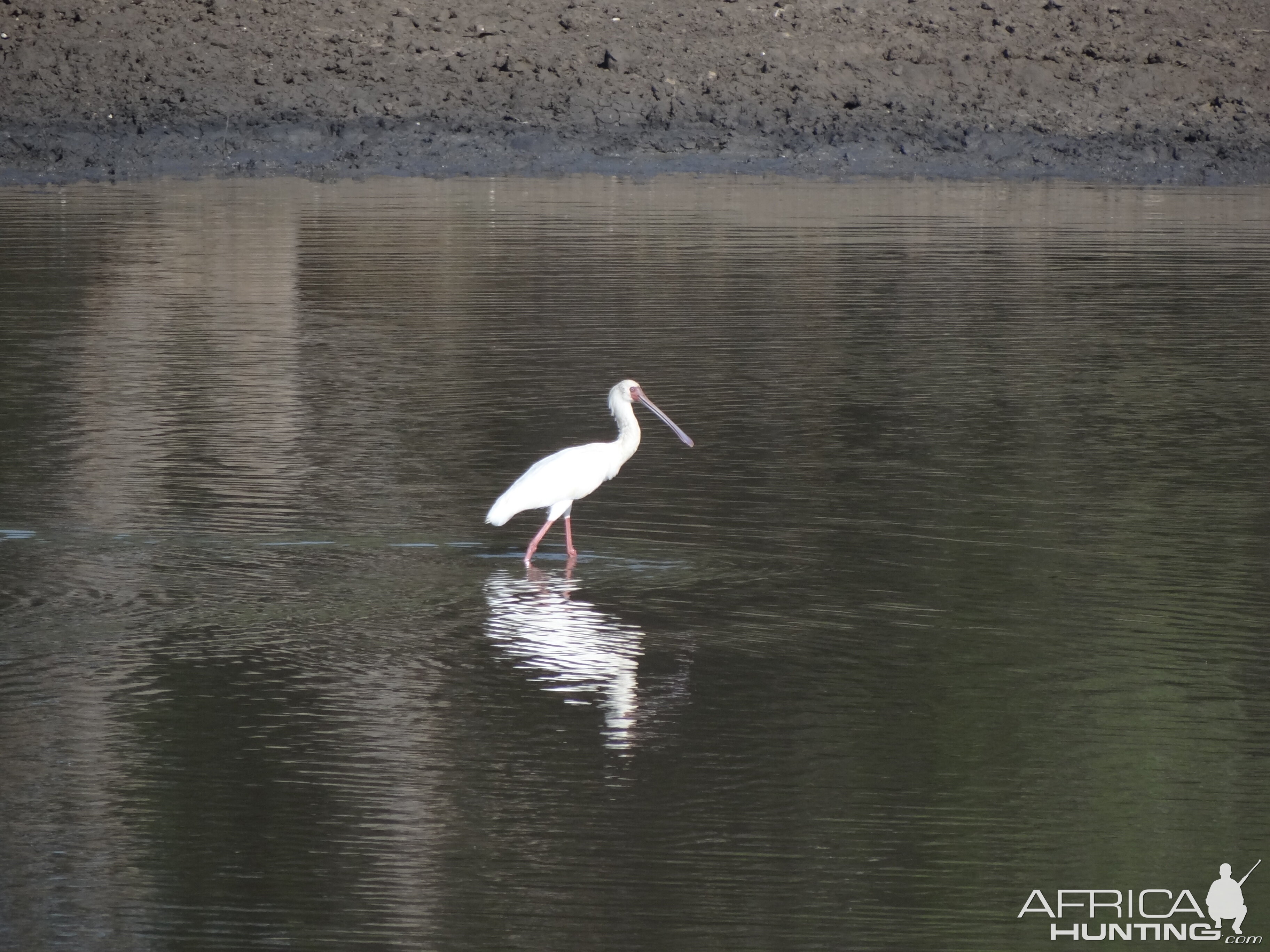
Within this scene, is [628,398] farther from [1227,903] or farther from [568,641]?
[1227,903]

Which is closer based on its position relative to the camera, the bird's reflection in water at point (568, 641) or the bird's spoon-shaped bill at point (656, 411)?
the bird's reflection in water at point (568, 641)

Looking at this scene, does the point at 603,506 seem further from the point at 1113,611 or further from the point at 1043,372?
the point at 1043,372

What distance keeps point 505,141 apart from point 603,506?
1069 inches

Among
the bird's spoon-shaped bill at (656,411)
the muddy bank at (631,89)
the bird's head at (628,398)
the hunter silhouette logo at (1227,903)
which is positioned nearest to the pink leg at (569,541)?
the bird's head at (628,398)

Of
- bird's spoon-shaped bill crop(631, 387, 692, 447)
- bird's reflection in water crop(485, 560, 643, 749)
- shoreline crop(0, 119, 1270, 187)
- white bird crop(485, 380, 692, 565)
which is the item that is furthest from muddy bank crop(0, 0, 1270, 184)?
bird's reflection in water crop(485, 560, 643, 749)

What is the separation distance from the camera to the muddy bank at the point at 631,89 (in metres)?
38.2

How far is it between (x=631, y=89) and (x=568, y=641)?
102 ft

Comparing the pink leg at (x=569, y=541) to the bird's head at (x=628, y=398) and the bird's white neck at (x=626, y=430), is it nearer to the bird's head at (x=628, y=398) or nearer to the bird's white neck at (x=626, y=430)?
the bird's white neck at (x=626, y=430)

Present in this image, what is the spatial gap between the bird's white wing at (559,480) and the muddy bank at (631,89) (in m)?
27.5

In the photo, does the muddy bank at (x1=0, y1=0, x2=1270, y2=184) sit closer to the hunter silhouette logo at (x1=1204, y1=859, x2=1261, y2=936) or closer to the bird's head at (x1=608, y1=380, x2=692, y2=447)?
the bird's head at (x1=608, y1=380, x2=692, y2=447)

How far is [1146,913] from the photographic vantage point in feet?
20.8

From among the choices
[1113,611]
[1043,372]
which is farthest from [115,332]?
[1113,611]

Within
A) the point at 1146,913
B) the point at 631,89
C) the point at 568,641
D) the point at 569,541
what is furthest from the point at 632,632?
the point at 631,89

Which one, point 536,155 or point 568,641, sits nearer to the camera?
point 568,641
